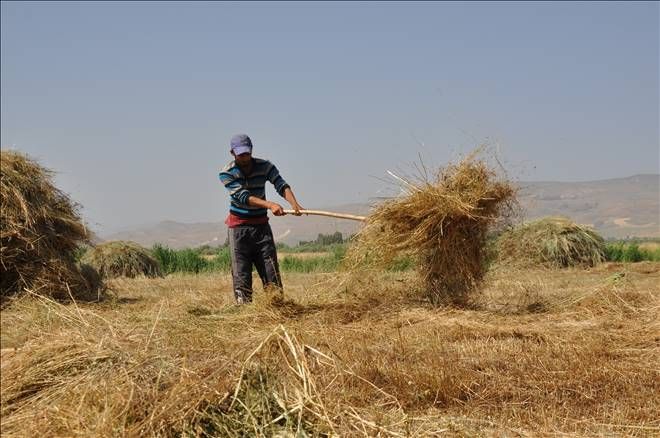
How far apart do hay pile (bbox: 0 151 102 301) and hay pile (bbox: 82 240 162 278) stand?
18.0 feet

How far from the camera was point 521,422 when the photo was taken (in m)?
3.48

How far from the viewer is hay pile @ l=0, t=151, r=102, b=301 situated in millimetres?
7516

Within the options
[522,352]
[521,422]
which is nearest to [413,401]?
[521,422]

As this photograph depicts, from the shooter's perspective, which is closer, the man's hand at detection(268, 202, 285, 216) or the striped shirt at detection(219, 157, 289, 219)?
the man's hand at detection(268, 202, 285, 216)

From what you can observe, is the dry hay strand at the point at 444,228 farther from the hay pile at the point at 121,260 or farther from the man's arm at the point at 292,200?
the hay pile at the point at 121,260

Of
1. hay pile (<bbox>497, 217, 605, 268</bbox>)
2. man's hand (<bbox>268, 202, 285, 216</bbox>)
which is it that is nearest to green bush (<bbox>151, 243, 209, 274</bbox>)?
hay pile (<bbox>497, 217, 605, 268</bbox>)

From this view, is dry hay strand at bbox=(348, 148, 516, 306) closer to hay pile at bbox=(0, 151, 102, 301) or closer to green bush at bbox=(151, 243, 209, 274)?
hay pile at bbox=(0, 151, 102, 301)

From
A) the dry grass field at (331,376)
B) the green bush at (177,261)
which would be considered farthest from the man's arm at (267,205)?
the green bush at (177,261)

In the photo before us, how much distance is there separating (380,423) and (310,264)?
12.2m

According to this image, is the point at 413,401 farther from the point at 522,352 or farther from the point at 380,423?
the point at 522,352

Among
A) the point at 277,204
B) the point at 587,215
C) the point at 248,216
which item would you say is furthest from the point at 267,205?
the point at 587,215

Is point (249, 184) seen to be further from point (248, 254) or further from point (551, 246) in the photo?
point (551, 246)

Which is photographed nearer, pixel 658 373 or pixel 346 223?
pixel 658 373

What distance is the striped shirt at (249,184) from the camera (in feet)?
23.3
